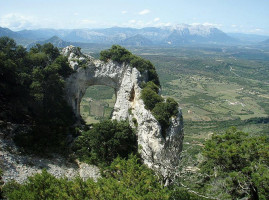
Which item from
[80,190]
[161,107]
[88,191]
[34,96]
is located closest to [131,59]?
[161,107]

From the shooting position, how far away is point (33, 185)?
16141 mm

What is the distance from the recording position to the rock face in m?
27.0

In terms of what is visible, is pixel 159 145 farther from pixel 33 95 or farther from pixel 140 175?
pixel 33 95

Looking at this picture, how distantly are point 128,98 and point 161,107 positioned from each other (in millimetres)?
7618

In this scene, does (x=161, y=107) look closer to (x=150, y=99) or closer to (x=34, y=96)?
(x=150, y=99)

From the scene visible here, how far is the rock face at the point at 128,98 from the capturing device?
26953 millimetres

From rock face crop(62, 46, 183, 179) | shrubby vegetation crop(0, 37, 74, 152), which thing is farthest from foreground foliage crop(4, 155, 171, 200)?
shrubby vegetation crop(0, 37, 74, 152)

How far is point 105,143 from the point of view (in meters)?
27.6

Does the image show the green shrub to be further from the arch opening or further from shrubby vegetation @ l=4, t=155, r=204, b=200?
the arch opening

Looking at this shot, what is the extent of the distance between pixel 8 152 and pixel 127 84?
1843 cm

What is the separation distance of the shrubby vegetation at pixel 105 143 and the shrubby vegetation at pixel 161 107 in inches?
168

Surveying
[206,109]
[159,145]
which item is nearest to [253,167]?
[159,145]

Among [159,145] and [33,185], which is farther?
[159,145]

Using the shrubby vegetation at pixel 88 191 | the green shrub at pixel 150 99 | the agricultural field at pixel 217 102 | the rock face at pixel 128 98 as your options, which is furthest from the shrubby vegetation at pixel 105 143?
the agricultural field at pixel 217 102
